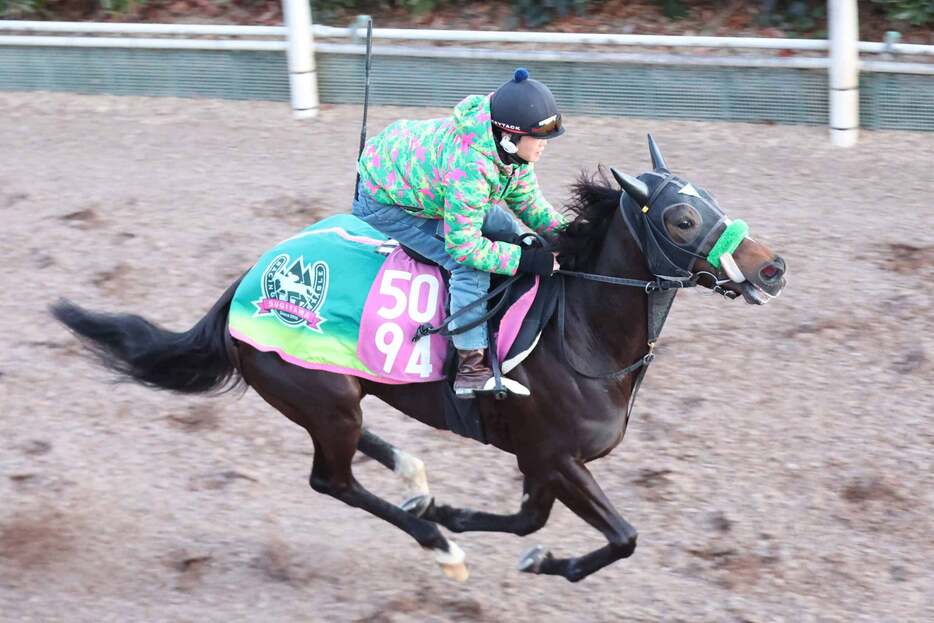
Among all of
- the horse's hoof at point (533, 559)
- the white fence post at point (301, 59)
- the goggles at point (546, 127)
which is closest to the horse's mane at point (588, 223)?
the goggles at point (546, 127)

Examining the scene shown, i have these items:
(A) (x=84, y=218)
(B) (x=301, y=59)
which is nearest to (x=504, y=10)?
(B) (x=301, y=59)

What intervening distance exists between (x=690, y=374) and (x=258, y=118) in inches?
185

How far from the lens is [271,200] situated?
8320 millimetres

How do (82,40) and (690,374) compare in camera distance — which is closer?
(690,374)

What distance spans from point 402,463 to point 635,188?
1802 millimetres

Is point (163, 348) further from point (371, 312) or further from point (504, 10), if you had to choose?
point (504, 10)

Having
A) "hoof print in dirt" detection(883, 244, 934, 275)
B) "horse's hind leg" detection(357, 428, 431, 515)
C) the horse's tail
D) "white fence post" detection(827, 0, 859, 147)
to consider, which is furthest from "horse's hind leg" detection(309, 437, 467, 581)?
"white fence post" detection(827, 0, 859, 147)

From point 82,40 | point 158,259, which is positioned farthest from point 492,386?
point 82,40

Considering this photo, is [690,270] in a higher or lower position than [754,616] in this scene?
higher

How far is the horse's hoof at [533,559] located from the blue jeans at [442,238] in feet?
3.03

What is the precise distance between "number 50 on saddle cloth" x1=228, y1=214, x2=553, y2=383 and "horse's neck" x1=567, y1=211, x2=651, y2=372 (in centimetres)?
14

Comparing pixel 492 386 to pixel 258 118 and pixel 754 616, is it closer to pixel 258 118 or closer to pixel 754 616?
pixel 754 616

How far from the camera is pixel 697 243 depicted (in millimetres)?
4242

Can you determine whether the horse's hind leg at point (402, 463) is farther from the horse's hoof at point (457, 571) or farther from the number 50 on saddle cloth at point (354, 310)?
the number 50 on saddle cloth at point (354, 310)
